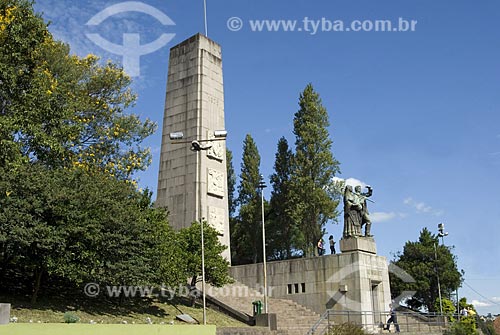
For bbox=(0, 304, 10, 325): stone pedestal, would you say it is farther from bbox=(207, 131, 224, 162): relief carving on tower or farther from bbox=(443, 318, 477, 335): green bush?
bbox=(207, 131, 224, 162): relief carving on tower

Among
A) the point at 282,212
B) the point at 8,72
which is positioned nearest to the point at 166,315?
the point at 8,72

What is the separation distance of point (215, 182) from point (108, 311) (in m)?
12.4

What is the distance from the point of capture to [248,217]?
4194 cm

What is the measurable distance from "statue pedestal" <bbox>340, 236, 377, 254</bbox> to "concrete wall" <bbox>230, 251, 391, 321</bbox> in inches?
11.6

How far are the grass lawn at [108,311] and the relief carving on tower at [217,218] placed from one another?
6287mm

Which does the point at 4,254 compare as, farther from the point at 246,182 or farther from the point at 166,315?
the point at 246,182

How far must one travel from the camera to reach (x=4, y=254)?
56.6 feet

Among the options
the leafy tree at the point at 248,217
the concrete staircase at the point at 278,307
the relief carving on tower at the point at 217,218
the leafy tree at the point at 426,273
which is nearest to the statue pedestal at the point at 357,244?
the concrete staircase at the point at 278,307

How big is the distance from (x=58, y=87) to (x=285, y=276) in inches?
→ 570

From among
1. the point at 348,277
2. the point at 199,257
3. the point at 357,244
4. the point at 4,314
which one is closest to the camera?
the point at 4,314

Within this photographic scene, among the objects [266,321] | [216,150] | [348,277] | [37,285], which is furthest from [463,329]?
[216,150]

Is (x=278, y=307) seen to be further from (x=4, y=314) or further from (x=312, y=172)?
(x=4, y=314)

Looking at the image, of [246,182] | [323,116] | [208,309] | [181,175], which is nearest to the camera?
[208,309]

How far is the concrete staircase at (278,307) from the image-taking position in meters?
23.5
